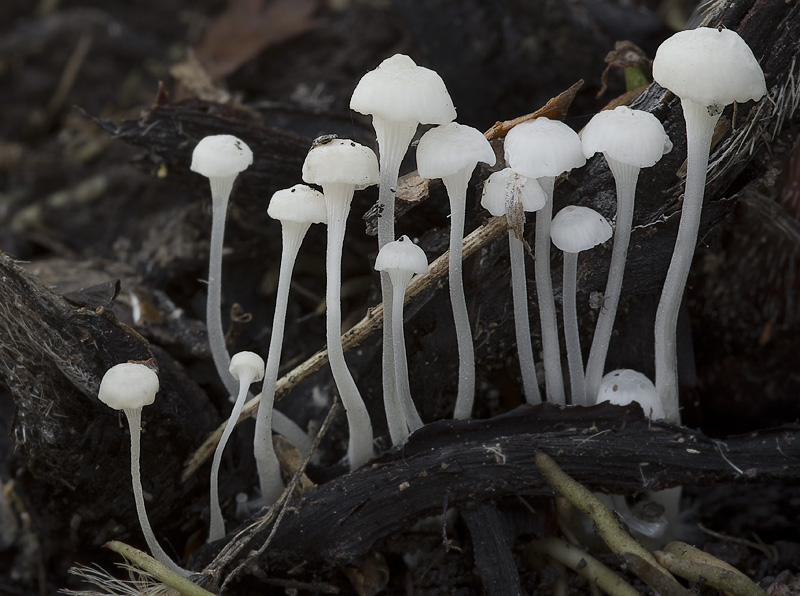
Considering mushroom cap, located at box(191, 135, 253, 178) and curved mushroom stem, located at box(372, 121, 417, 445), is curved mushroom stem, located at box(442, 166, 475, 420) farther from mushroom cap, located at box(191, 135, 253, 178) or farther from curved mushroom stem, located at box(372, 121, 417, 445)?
mushroom cap, located at box(191, 135, 253, 178)

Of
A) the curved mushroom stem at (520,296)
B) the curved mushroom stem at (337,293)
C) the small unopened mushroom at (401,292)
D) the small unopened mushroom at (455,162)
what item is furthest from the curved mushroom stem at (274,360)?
the curved mushroom stem at (520,296)

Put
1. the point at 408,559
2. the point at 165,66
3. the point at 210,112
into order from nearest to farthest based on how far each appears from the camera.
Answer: the point at 408,559 < the point at 210,112 < the point at 165,66

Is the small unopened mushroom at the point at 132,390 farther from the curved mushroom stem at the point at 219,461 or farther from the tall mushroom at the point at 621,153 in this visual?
the tall mushroom at the point at 621,153

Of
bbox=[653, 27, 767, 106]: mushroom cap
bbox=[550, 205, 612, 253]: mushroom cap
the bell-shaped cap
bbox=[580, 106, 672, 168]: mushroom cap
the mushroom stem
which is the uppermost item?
bbox=[653, 27, 767, 106]: mushroom cap

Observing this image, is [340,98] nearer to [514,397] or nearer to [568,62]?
[568,62]

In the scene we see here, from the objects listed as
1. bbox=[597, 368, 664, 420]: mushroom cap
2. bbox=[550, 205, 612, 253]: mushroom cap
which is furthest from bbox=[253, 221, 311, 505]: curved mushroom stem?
bbox=[597, 368, 664, 420]: mushroom cap

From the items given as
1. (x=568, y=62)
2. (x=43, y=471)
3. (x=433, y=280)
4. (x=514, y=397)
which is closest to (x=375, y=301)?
(x=433, y=280)

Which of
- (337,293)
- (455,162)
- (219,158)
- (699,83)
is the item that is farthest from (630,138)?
(219,158)
